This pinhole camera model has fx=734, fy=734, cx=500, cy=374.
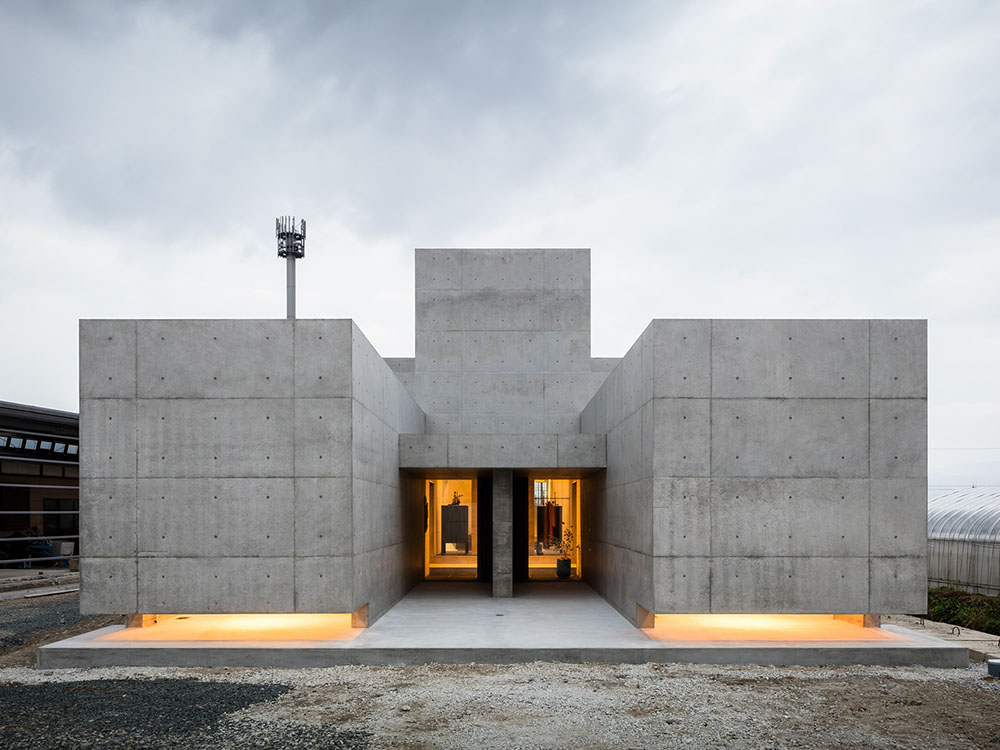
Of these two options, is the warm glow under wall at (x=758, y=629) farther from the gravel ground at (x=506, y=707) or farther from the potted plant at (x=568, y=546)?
the potted plant at (x=568, y=546)

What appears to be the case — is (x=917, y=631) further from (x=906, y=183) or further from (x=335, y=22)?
(x=906, y=183)

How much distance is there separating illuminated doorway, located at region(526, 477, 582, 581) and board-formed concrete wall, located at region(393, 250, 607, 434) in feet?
9.10

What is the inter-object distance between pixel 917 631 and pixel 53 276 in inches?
2768

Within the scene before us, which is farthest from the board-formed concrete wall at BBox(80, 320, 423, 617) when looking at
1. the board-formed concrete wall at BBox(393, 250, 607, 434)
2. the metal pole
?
the metal pole

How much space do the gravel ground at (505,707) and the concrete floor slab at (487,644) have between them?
8.9 inches

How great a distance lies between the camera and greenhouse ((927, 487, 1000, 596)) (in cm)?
1623

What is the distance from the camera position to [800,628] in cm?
1174

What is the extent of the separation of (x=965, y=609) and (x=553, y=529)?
36.3ft

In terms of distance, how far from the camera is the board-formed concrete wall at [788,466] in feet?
35.5

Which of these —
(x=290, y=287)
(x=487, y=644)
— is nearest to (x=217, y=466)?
(x=487, y=644)

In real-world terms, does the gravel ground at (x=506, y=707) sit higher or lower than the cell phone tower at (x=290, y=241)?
lower

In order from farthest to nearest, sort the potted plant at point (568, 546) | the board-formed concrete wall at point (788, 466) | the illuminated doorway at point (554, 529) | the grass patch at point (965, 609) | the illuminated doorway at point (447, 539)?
1. the potted plant at point (568, 546)
2. the illuminated doorway at point (447, 539)
3. the illuminated doorway at point (554, 529)
4. the grass patch at point (965, 609)
5. the board-formed concrete wall at point (788, 466)

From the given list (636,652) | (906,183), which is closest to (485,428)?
(636,652)

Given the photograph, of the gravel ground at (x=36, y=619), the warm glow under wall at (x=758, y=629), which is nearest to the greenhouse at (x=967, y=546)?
the warm glow under wall at (x=758, y=629)
